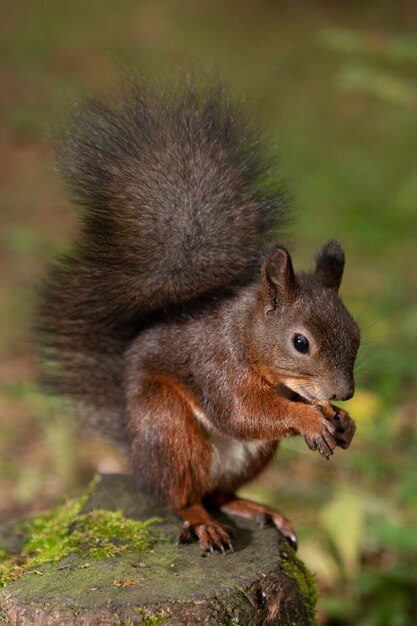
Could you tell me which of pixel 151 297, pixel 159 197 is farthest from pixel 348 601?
pixel 159 197

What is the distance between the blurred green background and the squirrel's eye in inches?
12.7

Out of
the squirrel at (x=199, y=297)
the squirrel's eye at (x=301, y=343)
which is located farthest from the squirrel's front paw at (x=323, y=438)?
the squirrel's eye at (x=301, y=343)

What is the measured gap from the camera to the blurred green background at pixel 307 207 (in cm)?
334

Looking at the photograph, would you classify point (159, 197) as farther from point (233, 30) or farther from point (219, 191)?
point (233, 30)

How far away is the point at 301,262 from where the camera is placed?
598 cm

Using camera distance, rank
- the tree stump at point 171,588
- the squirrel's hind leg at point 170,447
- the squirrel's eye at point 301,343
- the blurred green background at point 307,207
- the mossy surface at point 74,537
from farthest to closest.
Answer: the blurred green background at point 307,207, the squirrel's hind leg at point 170,447, the squirrel's eye at point 301,343, the mossy surface at point 74,537, the tree stump at point 171,588

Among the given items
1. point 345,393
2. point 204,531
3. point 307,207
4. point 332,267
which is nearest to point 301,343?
point 345,393

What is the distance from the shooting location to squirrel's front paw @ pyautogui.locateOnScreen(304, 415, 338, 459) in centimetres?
229

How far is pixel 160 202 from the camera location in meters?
2.46

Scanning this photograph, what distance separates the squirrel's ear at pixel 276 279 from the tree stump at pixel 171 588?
64cm

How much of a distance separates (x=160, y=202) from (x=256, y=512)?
92cm

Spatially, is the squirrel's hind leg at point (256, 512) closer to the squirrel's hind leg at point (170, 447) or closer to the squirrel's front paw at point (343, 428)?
the squirrel's hind leg at point (170, 447)

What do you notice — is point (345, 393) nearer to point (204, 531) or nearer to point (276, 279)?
point (276, 279)

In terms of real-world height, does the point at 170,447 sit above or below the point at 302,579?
above
